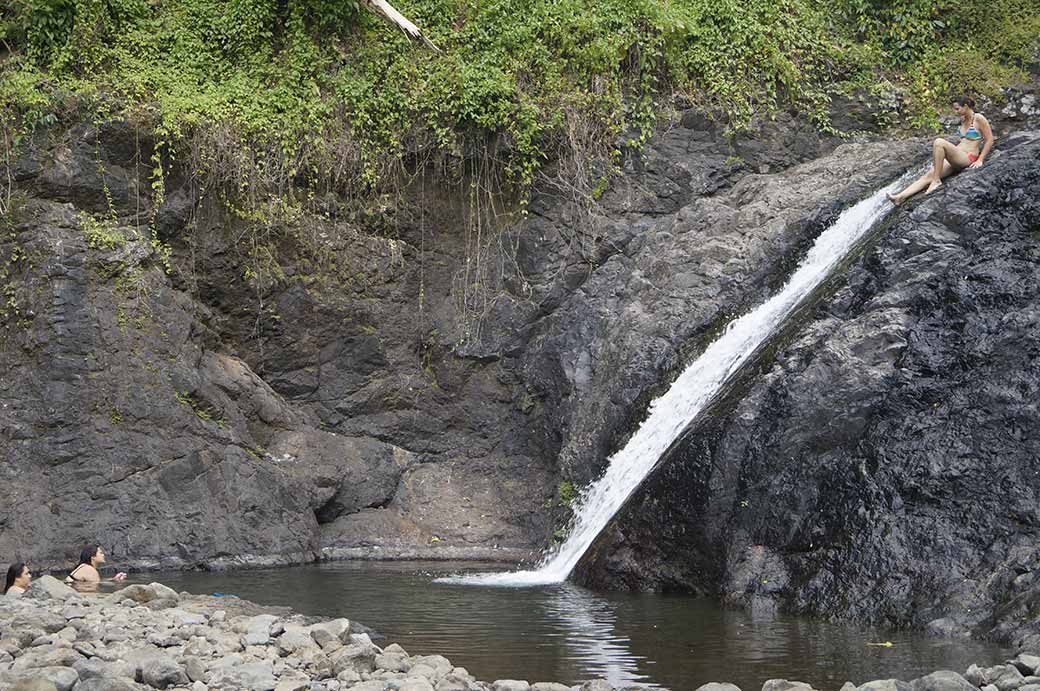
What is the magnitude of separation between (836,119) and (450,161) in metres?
5.10

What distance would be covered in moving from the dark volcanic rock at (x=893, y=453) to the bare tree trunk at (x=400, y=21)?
7013mm

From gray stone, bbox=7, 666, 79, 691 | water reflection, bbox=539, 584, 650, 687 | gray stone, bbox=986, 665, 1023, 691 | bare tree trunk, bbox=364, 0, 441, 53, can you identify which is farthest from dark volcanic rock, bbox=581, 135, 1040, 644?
bare tree trunk, bbox=364, 0, 441, 53

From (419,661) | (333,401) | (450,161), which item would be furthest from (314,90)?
(419,661)

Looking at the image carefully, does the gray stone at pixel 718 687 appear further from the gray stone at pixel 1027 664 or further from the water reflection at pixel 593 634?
the gray stone at pixel 1027 664

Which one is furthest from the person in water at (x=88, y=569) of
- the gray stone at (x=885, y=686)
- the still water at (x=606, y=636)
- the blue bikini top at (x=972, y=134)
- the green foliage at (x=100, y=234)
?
the blue bikini top at (x=972, y=134)

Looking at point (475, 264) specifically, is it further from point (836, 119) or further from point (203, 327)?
point (836, 119)

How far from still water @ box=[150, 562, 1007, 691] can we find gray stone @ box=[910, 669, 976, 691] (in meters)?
0.54

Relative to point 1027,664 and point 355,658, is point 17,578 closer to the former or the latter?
point 355,658

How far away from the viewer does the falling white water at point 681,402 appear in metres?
11.1

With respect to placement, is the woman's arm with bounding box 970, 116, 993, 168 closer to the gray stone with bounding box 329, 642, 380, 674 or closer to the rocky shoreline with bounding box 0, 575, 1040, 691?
the rocky shoreline with bounding box 0, 575, 1040, 691

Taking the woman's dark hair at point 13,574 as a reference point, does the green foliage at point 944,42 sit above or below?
above

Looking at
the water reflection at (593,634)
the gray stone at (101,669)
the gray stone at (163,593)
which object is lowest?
the water reflection at (593,634)

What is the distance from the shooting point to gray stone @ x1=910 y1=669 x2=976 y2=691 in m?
5.86

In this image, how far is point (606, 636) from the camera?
26.1ft
